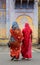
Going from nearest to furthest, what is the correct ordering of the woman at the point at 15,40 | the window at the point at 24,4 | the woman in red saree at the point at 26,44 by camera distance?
the woman at the point at 15,40 → the woman in red saree at the point at 26,44 → the window at the point at 24,4

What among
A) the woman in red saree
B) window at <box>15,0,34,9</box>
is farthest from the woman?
window at <box>15,0,34,9</box>

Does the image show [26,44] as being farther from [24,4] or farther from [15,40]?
[24,4]

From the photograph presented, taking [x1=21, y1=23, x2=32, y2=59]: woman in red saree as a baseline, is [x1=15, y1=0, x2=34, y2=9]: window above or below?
above

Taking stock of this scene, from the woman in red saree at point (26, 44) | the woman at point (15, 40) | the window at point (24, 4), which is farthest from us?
the window at point (24, 4)

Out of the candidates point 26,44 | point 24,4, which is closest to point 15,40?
point 26,44

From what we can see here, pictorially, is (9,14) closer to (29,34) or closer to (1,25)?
(1,25)

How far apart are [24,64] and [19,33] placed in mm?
2008

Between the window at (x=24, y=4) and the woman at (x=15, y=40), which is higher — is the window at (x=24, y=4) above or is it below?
above

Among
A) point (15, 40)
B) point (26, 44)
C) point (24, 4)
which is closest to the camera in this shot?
point (15, 40)

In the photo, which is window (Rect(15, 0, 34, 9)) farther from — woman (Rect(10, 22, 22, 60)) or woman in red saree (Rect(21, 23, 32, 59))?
woman (Rect(10, 22, 22, 60))

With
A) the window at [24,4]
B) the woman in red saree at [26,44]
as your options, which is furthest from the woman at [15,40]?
the window at [24,4]

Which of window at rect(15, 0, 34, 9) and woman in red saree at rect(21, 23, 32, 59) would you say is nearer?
woman in red saree at rect(21, 23, 32, 59)

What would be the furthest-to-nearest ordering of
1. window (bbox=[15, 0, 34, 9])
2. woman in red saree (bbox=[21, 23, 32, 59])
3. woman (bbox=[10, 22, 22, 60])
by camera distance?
window (bbox=[15, 0, 34, 9]), woman in red saree (bbox=[21, 23, 32, 59]), woman (bbox=[10, 22, 22, 60])

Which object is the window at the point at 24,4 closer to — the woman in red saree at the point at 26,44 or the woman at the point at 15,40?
the woman in red saree at the point at 26,44
